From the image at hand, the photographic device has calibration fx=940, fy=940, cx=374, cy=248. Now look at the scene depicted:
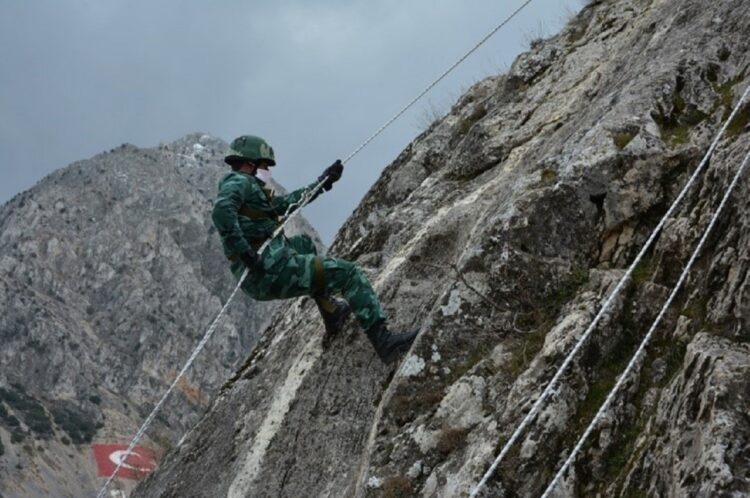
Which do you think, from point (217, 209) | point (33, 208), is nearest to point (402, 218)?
point (217, 209)

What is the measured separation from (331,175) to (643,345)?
5.23 m

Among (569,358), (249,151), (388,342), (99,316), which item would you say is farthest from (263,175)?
(99,316)

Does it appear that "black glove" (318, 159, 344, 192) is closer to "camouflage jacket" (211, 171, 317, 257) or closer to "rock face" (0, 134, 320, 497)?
"camouflage jacket" (211, 171, 317, 257)

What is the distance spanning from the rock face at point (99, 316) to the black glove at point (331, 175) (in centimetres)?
9853

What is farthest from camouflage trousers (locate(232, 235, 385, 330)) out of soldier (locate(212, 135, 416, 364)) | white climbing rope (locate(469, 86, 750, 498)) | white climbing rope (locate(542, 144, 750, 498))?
white climbing rope (locate(542, 144, 750, 498))

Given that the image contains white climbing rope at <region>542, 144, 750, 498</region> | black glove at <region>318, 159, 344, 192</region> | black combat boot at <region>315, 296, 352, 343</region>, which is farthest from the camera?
black glove at <region>318, 159, 344, 192</region>

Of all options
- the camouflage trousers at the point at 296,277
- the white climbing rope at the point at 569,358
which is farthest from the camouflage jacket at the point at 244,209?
the white climbing rope at the point at 569,358

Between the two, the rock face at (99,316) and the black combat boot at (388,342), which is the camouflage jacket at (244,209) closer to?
the black combat boot at (388,342)

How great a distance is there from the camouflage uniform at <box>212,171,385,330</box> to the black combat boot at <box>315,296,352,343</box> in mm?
113

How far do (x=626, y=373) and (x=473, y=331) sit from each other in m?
1.79

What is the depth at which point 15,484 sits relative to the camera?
100375 millimetres

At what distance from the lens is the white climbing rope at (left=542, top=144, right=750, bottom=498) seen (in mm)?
6164

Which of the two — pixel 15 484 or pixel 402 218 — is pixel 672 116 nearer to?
pixel 402 218

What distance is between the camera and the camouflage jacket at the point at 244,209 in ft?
30.9
